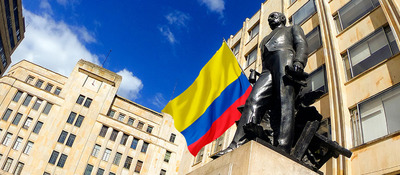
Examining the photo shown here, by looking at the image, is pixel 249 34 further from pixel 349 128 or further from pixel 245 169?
pixel 245 169

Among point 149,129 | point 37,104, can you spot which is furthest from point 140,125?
point 37,104

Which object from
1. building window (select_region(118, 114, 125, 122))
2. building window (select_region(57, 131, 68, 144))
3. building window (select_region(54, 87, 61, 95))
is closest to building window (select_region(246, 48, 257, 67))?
building window (select_region(57, 131, 68, 144))

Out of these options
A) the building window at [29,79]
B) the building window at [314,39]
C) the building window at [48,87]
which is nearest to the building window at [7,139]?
the building window at [48,87]

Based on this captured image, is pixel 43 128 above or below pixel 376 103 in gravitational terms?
above

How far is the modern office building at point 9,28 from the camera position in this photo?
148ft

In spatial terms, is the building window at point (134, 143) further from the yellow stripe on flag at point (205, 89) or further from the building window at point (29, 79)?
the yellow stripe on flag at point (205, 89)

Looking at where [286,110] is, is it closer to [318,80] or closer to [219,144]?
[318,80]

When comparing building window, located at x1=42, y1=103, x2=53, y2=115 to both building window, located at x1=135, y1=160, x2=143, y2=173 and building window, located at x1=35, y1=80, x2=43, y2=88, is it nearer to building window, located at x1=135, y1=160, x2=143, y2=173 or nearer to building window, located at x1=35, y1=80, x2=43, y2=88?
building window, located at x1=35, y1=80, x2=43, y2=88

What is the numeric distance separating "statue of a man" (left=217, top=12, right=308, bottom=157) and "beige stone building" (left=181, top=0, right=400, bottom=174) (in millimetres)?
6741

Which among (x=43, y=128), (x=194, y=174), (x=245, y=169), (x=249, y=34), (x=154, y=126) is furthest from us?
(x=154, y=126)

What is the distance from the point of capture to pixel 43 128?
4681 cm

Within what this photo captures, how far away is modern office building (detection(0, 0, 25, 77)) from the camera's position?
148 feet

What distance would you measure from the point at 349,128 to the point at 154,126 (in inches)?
1895

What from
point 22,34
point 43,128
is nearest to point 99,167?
point 43,128
